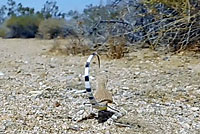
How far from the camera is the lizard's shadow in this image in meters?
3.08

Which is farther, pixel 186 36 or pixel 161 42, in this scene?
pixel 161 42

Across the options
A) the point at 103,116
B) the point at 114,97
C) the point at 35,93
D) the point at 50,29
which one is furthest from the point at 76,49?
the point at 50,29

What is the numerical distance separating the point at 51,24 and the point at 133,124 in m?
14.0

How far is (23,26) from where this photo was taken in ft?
64.2

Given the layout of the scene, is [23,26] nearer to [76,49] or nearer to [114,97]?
[76,49]

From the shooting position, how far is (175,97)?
397 cm

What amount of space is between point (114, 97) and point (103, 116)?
2.69ft

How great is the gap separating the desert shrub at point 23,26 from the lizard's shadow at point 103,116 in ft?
53.3

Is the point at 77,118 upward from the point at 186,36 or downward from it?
downward

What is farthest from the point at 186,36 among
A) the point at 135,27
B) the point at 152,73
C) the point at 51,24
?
the point at 51,24

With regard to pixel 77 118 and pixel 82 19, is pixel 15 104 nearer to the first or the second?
pixel 77 118

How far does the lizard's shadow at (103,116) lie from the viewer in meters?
3.08

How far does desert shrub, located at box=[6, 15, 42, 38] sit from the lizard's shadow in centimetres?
1623

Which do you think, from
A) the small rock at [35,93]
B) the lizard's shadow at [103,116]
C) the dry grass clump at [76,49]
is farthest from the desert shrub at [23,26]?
the lizard's shadow at [103,116]
